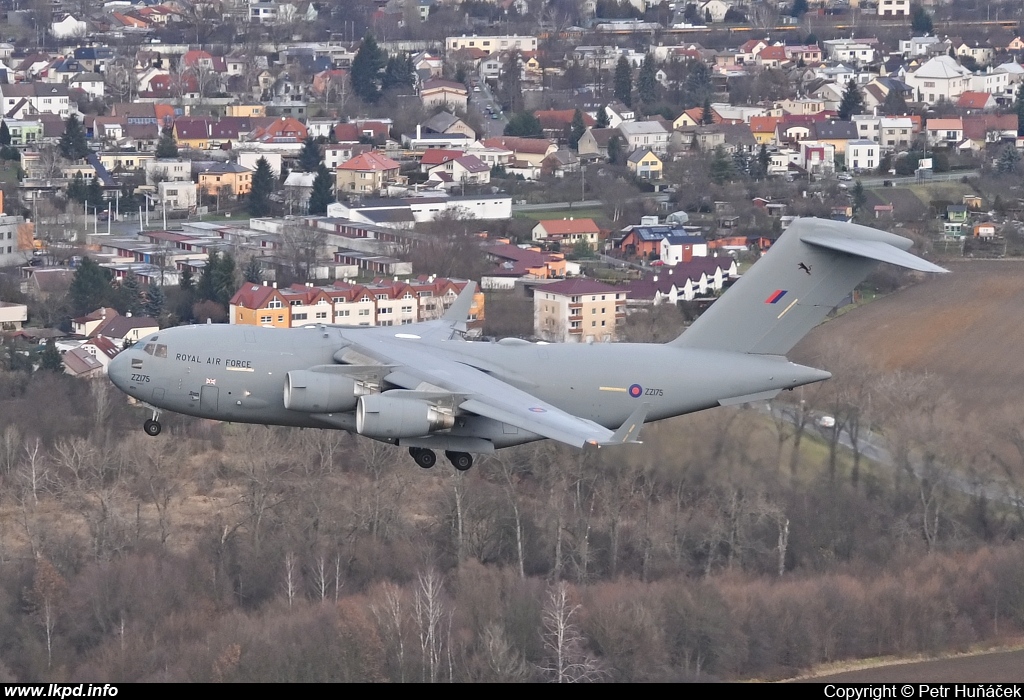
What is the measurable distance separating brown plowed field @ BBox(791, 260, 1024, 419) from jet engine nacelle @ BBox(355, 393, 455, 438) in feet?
70.9

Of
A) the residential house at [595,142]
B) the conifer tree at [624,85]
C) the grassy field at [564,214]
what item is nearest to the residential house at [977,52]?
the conifer tree at [624,85]

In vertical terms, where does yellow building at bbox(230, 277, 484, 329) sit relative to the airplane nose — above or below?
below

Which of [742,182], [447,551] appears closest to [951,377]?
[447,551]


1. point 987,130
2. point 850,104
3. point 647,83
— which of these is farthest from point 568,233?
point 647,83

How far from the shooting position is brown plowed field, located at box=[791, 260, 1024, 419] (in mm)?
48594

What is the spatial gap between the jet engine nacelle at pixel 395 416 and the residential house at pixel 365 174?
56.2 metres

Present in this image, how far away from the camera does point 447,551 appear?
1608 inches

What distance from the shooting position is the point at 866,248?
26.5m

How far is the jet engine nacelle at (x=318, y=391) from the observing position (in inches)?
1022

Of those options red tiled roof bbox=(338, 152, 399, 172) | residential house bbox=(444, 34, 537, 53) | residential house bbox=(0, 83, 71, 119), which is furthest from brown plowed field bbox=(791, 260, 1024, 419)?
residential house bbox=(444, 34, 537, 53)

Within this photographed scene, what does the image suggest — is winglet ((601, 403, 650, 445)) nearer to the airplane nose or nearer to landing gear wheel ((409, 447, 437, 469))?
landing gear wheel ((409, 447, 437, 469))

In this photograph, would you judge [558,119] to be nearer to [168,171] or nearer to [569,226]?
[168,171]
